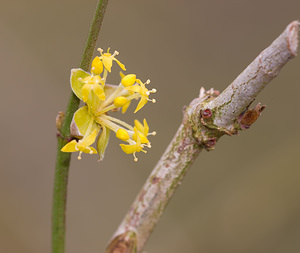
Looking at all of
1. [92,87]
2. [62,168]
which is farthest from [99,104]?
[62,168]

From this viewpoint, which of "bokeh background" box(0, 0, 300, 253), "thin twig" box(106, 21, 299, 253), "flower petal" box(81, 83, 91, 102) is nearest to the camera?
"thin twig" box(106, 21, 299, 253)

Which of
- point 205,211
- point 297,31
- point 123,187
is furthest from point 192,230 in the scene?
point 297,31

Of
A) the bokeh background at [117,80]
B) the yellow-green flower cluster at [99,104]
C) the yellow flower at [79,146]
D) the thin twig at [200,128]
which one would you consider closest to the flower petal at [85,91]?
the yellow-green flower cluster at [99,104]

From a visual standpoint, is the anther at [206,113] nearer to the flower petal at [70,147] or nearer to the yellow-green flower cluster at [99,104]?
the yellow-green flower cluster at [99,104]

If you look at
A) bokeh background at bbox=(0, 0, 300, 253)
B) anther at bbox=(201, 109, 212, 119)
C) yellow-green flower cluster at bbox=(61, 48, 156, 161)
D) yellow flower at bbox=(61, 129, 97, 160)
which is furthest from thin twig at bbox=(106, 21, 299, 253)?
bokeh background at bbox=(0, 0, 300, 253)

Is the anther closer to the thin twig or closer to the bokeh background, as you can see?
the thin twig

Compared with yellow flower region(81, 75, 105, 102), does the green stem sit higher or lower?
lower

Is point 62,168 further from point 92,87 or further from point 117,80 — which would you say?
point 117,80
